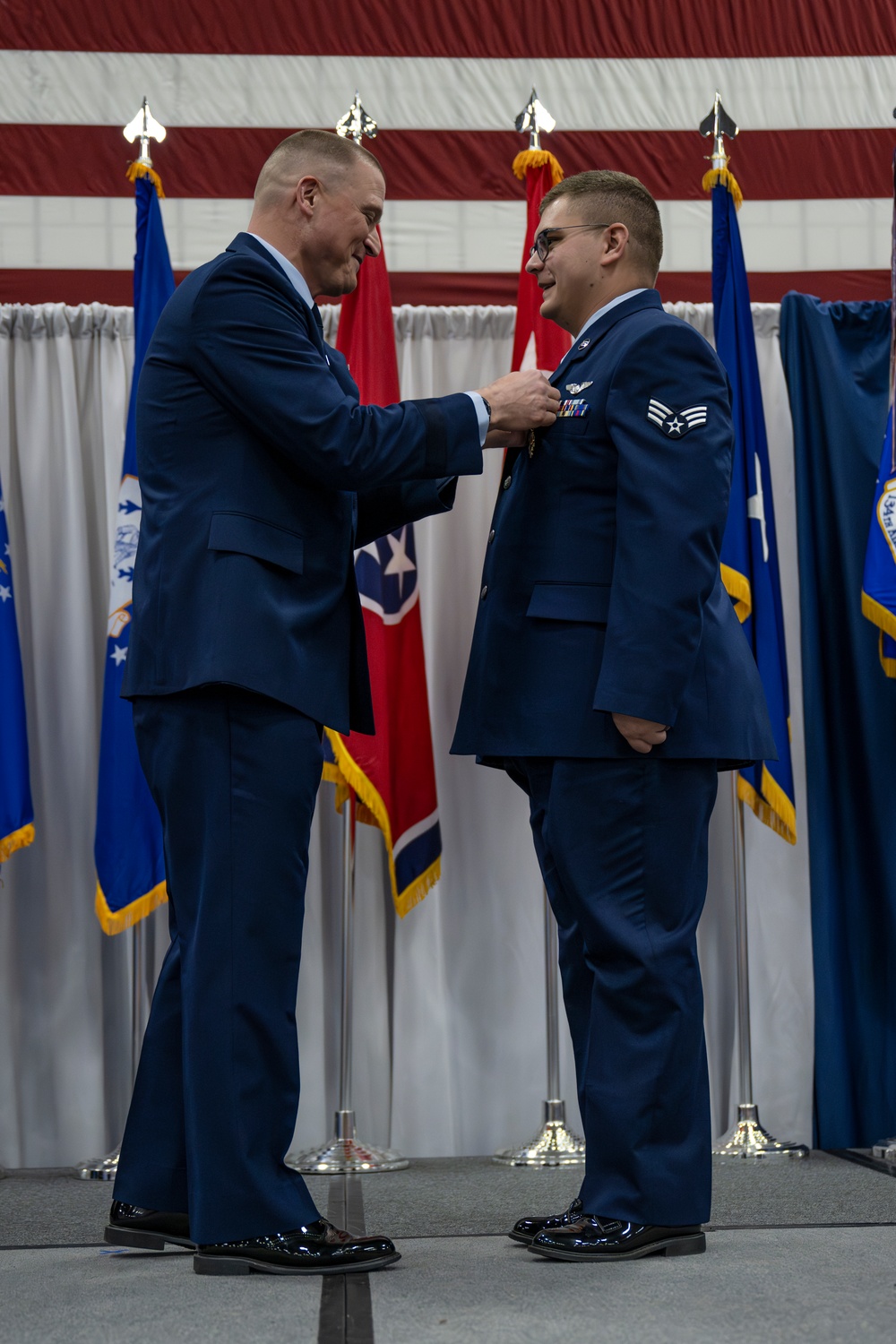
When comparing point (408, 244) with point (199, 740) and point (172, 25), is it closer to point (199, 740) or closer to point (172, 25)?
point (172, 25)

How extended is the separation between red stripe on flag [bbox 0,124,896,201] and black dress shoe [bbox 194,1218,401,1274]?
296 cm

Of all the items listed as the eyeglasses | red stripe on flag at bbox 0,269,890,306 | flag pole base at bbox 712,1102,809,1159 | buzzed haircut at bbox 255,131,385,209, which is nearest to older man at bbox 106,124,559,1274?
buzzed haircut at bbox 255,131,385,209

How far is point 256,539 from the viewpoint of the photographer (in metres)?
1.82

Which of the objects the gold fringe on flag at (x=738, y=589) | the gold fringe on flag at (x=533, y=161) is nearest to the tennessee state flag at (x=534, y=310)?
the gold fringe on flag at (x=533, y=161)

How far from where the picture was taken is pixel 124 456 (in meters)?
3.42

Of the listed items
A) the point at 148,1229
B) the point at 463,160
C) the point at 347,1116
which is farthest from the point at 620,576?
the point at 463,160

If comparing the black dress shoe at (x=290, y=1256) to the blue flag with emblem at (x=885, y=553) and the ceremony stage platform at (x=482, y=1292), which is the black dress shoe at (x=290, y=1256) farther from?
the blue flag with emblem at (x=885, y=553)

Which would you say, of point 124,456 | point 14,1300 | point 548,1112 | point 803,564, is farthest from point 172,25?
point 14,1300

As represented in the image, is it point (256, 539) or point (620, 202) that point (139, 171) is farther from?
point (256, 539)

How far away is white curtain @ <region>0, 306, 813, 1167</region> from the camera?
138 inches

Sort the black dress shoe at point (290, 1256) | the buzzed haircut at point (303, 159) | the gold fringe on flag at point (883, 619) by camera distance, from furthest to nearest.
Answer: the gold fringe on flag at point (883, 619) → the buzzed haircut at point (303, 159) → the black dress shoe at point (290, 1256)

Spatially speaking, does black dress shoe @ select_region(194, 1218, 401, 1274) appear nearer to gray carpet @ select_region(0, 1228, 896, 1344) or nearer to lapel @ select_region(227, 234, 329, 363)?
gray carpet @ select_region(0, 1228, 896, 1344)

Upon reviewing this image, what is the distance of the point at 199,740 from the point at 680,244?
8.71 ft

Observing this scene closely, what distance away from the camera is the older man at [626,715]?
1.84 m
